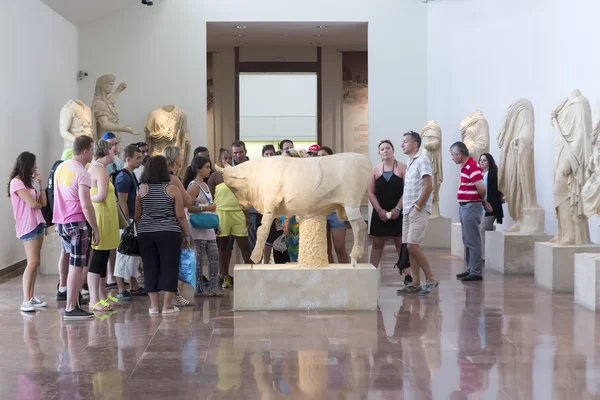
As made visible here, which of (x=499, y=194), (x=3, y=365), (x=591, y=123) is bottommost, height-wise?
(x=3, y=365)

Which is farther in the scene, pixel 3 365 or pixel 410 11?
pixel 410 11

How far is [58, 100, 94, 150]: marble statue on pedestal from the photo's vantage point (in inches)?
482

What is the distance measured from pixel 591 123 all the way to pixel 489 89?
206 inches

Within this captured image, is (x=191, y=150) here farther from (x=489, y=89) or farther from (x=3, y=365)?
(x=3, y=365)

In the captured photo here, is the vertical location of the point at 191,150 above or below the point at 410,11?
below

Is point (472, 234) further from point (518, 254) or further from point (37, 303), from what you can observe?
point (37, 303)

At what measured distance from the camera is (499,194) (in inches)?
434

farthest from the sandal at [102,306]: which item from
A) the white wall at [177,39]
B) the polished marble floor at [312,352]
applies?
the white wall at [177,39]

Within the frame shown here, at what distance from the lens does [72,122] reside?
12.3 m

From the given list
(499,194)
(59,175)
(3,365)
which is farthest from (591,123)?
(3,365)

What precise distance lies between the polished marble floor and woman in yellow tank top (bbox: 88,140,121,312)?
1.15 feet

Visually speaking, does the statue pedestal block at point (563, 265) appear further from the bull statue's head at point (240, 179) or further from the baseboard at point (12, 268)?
the baseboard at point (12, 268)

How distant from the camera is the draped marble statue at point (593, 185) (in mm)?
7856

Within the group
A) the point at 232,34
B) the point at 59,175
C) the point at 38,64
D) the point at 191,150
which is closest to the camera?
the point at 59,175
